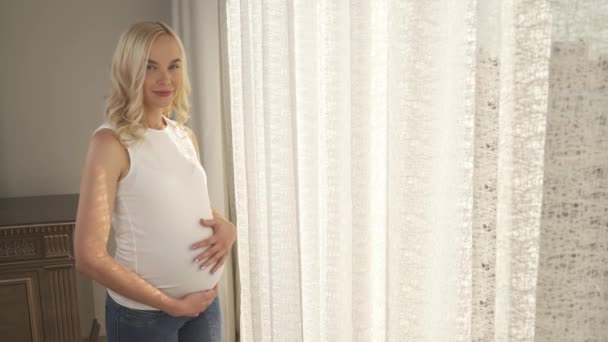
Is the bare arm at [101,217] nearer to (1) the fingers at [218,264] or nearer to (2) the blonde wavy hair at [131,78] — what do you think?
(2) the blonde wavy hair at [131,78]

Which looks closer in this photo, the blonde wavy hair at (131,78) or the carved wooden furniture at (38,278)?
the blonde wavy hair at (131,78)

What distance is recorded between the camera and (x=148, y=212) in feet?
4.34

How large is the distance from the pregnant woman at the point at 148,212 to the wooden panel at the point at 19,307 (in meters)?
1.10

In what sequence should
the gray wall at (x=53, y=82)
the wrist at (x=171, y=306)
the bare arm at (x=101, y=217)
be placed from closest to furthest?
the bare arm at (x=101, y=217)
the wrist at (x=171, y=306)
the gray wall at (x=53, y=82)

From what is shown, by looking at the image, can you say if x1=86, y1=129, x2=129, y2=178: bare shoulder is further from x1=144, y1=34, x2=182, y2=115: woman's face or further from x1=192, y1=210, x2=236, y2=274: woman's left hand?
x1=192, y1=210, x2=236, y2=274: woman's left hand

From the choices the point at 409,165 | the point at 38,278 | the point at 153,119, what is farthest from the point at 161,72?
the point at 38,278

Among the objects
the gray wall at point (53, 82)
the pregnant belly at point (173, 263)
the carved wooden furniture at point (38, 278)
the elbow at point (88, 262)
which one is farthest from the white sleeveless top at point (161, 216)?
the gray wall at point (53, 82)

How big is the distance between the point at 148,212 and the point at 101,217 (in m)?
0.13

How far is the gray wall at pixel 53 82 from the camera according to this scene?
8.79 ft

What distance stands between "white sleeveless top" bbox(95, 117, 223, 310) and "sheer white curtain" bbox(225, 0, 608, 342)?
9.8 inches

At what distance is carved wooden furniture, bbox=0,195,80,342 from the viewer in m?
2.24

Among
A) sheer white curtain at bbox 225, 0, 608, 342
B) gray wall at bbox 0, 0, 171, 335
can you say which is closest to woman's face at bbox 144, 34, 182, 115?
sheer white curtain at bbox 225, 0, 608, 342

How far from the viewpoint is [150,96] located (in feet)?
4.54

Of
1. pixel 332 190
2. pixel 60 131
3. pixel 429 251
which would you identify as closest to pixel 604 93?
pixel 429 251
